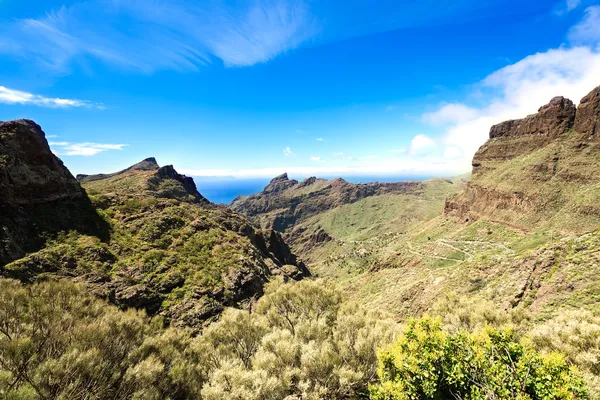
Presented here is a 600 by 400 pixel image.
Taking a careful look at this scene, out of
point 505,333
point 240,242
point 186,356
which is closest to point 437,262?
point 240,242

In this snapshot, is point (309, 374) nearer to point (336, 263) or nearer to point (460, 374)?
point (460, 374)

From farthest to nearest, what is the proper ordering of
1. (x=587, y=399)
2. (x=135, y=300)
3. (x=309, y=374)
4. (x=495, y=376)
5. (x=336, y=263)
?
(x=336, y=263), (x=135, y=300), (x=309, y=374), (x=495, y=376), (x=587, y=399)

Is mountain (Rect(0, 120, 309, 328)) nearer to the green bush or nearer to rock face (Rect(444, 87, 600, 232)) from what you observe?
the green bush

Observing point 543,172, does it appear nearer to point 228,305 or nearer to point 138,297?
point 228,305

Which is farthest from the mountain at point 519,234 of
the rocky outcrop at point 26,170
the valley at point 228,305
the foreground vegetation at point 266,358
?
the rocky outcrop at point 26,170

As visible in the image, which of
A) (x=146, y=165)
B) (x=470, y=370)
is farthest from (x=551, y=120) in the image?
(x=146, y=165)

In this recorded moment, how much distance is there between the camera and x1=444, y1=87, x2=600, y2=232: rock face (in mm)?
68650

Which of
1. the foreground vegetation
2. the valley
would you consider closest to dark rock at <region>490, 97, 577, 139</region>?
the valley

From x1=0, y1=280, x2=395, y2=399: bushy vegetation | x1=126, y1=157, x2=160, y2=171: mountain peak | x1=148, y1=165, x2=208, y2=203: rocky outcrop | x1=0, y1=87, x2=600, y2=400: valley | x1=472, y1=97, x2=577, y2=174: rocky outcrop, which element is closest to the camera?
x1=0, y1=280, x2=395, y2=399: bushy vegetation

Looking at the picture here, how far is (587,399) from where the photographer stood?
11.8 metres

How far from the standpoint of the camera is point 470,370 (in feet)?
47.0

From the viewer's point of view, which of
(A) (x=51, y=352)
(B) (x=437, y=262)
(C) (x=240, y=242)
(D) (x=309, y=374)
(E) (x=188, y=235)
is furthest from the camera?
(B) (x=437, y=262)

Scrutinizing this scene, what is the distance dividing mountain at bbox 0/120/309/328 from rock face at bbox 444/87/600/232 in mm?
79791

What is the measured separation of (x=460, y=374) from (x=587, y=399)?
512 centimetres
